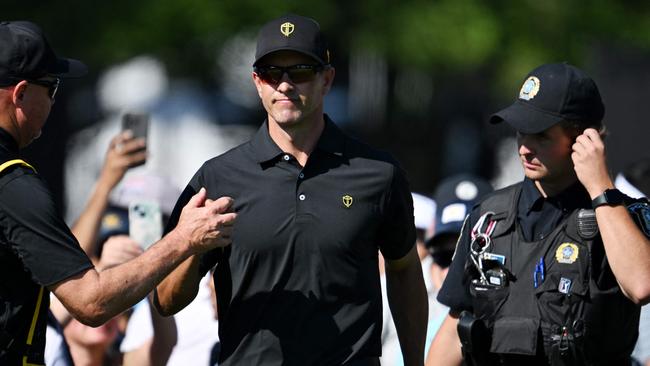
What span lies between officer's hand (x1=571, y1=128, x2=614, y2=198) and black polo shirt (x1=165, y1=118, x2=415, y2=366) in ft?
2.60

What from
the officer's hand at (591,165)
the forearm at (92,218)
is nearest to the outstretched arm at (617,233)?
the officer's hand at (591,165)

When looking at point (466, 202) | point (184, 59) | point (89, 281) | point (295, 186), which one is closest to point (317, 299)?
point (295, 186)

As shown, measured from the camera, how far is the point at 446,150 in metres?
16.1

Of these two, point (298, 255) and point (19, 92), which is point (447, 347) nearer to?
point (298, 255)

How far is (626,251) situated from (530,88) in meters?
0.93

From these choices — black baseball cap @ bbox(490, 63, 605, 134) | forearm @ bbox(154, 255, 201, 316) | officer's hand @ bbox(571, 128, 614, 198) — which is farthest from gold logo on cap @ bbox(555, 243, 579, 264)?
forearm @ bbox(154, 255, 201, 316)

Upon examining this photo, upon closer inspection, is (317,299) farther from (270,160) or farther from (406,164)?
(406,164)

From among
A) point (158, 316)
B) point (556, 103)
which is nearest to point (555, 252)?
point (556, 103)

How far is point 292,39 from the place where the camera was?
20.9 feet

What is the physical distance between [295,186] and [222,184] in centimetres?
31

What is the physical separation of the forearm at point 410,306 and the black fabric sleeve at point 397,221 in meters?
0.09

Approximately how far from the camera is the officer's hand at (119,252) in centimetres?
862

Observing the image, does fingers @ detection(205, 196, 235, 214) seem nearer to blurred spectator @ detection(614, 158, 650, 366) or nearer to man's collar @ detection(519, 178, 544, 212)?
man's collar @ detection(519, 178, 544, 212)

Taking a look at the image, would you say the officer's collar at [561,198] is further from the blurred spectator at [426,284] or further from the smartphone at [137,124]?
the smartphone at [137,124]
